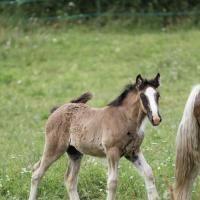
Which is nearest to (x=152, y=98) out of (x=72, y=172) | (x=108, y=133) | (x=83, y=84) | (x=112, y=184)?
(x=108, y=133)

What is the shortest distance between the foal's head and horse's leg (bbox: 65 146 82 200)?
1125 mm

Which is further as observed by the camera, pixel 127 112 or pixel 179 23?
pixel 179 23

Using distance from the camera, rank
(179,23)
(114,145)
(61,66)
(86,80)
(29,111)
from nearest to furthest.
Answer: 1. (114,145)
2. (29,111)
3. (86,80)
4. (61,66)
5. (179,23)

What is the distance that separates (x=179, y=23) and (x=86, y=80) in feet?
15.7

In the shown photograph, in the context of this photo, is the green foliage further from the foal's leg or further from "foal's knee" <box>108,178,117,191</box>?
"foal's knee" <box>108,178,117,191</box>

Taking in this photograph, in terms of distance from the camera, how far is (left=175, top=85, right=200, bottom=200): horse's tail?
6828 millimetres

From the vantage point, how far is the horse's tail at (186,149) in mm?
6828

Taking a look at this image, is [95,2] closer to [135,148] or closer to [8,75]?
[8,75]

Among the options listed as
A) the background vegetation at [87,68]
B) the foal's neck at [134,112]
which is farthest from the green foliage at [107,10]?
the foal's neck at [134,112]

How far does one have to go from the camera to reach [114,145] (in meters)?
7.12

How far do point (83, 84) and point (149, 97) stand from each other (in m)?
8.67

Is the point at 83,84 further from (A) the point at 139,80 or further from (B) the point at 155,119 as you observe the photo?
(B) the point at 155,119

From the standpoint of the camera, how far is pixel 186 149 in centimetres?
686

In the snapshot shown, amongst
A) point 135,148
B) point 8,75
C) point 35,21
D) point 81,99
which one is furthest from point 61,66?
point 135,148
